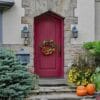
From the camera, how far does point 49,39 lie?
46.3ft

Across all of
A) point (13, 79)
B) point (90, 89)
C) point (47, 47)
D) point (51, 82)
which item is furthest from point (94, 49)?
point (13, 79)

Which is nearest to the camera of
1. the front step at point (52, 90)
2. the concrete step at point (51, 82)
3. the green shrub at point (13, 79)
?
the green shrub at point (13, 79)

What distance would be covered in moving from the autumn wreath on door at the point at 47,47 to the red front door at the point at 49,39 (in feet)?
0.25

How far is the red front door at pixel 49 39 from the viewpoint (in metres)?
14.1

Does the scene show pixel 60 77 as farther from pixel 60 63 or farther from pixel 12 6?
pixel 12 6

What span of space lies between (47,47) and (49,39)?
0.27m

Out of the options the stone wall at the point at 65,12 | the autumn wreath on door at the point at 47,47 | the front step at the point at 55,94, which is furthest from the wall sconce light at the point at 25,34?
the front step at the point at 55,94

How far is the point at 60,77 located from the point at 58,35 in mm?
1389

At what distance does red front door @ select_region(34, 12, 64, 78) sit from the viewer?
1408cm

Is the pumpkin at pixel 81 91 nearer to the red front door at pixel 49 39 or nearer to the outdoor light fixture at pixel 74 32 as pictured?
the red front door at pixel 49 39

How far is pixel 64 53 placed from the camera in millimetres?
13953

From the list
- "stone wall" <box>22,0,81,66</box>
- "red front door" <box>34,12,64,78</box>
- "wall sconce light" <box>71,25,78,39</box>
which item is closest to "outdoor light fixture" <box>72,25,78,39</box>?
"wall sconce light" <box>71,25,78,39</box>

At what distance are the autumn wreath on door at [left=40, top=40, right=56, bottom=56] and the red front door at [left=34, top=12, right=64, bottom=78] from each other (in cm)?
8

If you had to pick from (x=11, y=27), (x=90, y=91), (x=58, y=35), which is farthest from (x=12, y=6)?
(x=90, y=91)
